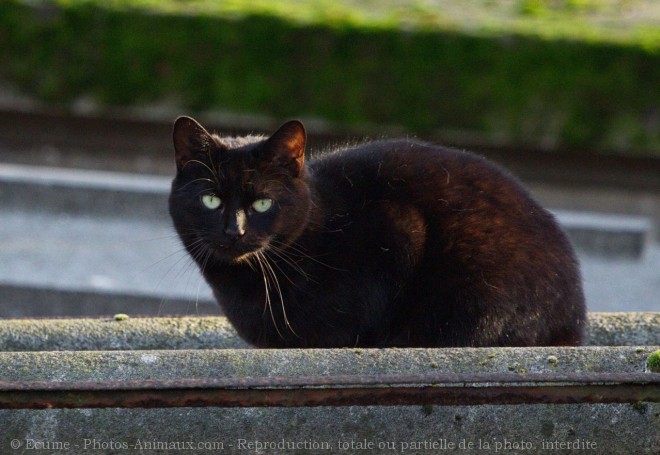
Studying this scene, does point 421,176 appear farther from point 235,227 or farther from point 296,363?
point 296,363

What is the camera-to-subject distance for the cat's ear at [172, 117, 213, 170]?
9.15ft

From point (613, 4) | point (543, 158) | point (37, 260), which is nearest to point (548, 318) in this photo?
point (37, 260)

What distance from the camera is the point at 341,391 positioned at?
6.53ft

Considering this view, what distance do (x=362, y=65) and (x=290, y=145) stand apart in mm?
4675

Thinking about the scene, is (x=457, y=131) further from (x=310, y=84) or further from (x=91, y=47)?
(x=91, y=47)

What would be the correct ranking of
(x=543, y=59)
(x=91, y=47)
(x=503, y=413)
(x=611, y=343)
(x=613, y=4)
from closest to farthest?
(x=503, y=413) → (x=611, y=343) → (x=543, y=59) → (x=91, y=47) → (x=613, y=4)

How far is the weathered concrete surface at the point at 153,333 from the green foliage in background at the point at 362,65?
14.1ft

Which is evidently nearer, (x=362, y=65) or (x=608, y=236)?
(x=608, y=236)

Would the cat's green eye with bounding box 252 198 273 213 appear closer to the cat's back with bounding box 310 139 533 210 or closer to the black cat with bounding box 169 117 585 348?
the black cat with bounding box 169 117 585 348

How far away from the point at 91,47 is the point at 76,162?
3.01 ft

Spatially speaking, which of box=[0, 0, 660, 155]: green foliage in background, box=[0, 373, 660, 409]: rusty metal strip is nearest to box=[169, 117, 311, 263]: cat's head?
box=[0, 373, 660, 409]: rusty metal strip

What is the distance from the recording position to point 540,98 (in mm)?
7215

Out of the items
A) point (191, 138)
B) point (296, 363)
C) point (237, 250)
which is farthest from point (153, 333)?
point (296, 363)

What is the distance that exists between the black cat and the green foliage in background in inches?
175
